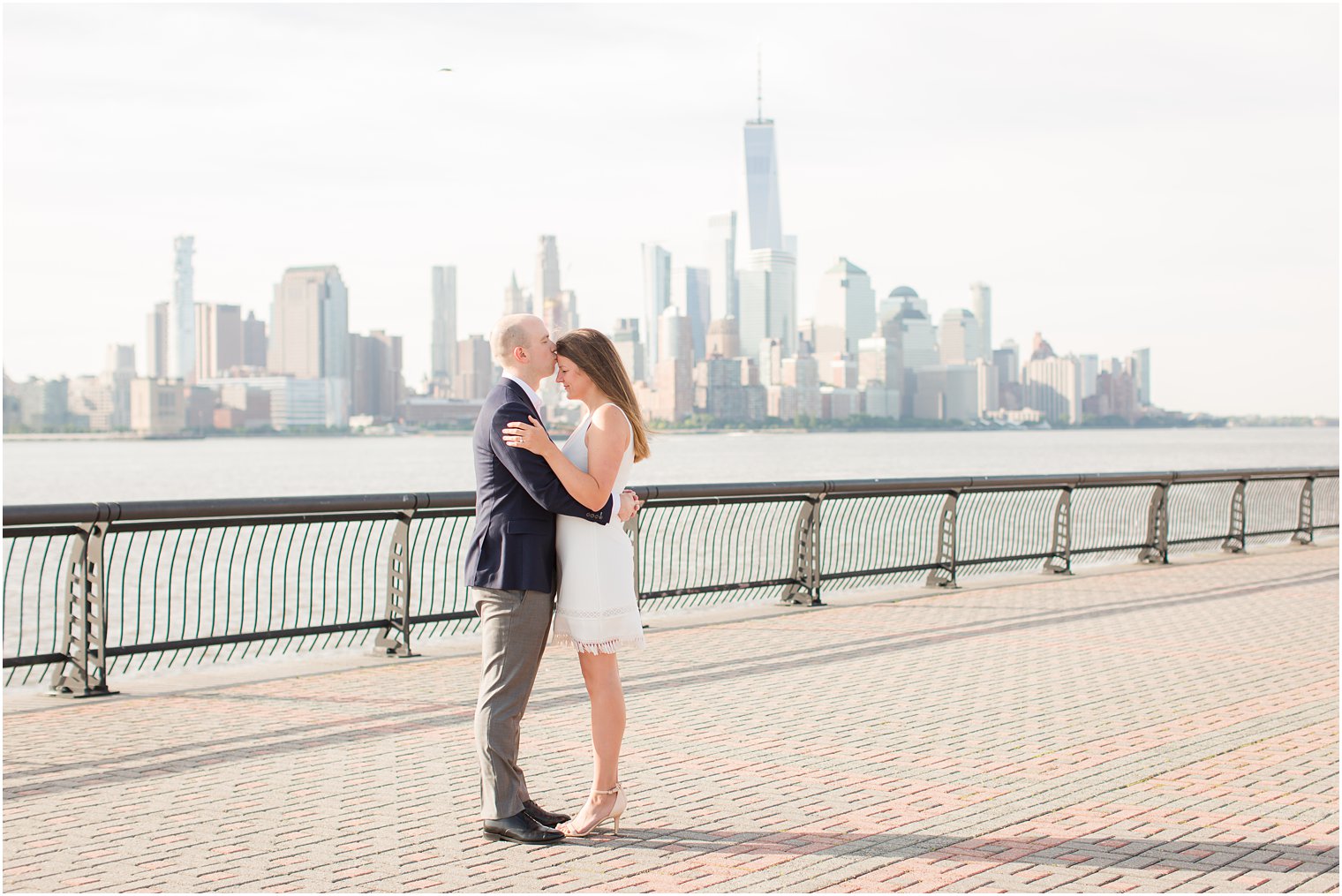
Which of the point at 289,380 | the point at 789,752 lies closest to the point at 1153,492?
the point at 789,752

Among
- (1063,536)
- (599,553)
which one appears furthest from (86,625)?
(1063,536)

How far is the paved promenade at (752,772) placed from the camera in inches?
194

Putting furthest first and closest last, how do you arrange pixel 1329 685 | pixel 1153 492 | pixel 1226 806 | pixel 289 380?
1. pixel 289 380
2. pixel 1153 492
3. pixel 1329 685
4. pixel 1226 806

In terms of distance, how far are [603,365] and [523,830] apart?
64.7 inches

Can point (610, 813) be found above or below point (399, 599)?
below

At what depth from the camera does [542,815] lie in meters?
5.25

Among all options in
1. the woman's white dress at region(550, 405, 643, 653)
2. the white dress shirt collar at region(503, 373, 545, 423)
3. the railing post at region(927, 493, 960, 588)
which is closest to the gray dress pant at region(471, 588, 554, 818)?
the woman's white dress at region(550, 405, 643, 653)

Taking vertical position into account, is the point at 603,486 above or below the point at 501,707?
above

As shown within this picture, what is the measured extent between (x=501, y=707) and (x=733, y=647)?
16.8 ft

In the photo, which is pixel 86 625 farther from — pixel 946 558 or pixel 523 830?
pixel 946 558

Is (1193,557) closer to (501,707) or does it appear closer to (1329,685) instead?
(1329,685)

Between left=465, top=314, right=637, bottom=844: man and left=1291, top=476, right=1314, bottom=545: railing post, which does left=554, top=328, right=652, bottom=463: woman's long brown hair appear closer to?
left=465, top=314, right=637, bottom=844: man

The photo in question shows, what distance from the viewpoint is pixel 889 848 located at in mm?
5160

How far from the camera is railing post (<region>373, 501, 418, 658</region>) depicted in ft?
31.8
